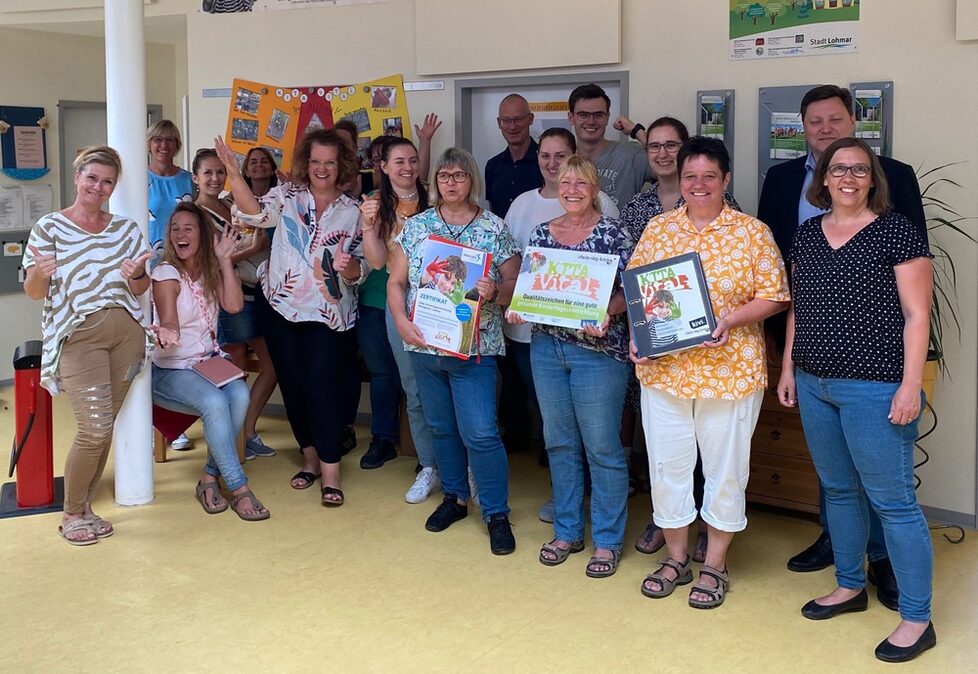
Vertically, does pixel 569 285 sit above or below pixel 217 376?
above

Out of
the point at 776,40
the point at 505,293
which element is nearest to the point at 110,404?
the point at 505,293

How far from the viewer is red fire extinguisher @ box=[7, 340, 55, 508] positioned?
15.3 feet

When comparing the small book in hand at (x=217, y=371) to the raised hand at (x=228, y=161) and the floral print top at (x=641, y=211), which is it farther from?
the floral print top at (x=641, y=211)

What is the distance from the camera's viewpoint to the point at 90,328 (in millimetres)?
4238

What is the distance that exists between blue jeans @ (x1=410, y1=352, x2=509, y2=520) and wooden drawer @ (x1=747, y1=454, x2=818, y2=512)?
120 centimetres

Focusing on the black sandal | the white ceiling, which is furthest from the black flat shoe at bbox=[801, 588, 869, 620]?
the white ceiling

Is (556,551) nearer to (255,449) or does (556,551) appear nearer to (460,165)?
(460,165)

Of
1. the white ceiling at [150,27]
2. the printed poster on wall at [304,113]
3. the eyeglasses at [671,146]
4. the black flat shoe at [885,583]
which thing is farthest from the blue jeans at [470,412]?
the white ceiling at [150,27]

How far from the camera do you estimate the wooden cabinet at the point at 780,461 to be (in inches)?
177

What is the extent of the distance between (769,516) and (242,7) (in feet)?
14.9

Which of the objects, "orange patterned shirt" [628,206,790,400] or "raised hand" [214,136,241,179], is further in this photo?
"raised hand" [214,136,241,179]

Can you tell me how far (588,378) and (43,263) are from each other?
2.23 metres

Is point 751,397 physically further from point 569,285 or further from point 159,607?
point 159,607

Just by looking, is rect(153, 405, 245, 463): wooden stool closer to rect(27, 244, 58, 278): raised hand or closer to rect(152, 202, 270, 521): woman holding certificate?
rect(152, 202, 270, 521): woman holding certificate
